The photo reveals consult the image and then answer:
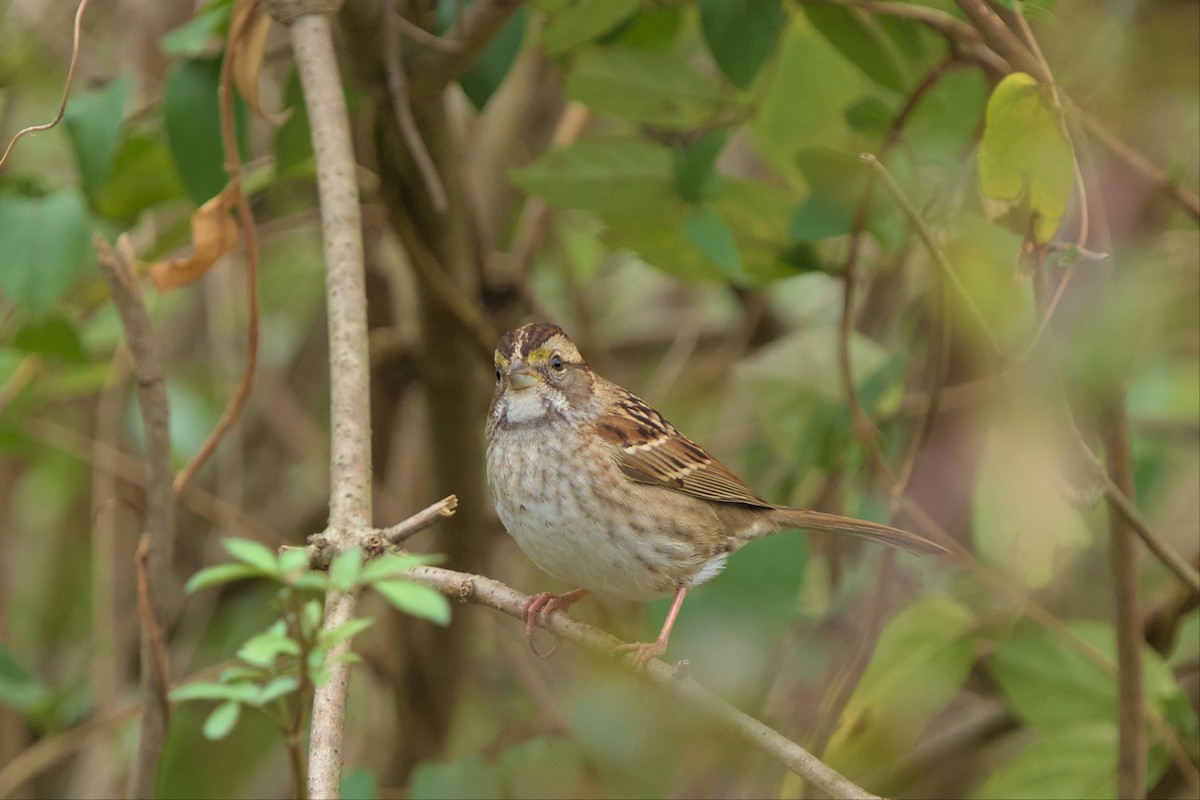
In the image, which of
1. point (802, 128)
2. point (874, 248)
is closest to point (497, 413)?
point (802, 128)

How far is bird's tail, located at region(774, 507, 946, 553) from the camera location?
111 inches

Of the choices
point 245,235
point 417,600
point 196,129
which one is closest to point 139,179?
point 196,129

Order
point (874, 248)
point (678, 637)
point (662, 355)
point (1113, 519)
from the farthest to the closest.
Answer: point (662, 355), point (874, 248), point (678, 637), point (1113, 519)

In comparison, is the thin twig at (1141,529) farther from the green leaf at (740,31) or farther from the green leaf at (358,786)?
the green leaf at (358,786)

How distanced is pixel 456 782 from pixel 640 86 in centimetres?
154

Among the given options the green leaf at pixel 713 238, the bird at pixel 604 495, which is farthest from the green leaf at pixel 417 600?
the green leaf at pixel 713 238

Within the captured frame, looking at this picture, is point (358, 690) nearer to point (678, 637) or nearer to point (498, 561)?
point (498, 561)

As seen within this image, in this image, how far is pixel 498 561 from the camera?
4414 mm

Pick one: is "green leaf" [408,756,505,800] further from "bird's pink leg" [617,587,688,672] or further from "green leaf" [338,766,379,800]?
"bird's pink leg" [617,587,688,672]

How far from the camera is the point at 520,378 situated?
2850 mm

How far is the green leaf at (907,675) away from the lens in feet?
9.47

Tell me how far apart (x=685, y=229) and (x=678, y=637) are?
2.87 ft

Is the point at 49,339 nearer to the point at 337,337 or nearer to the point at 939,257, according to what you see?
the point at 337,337

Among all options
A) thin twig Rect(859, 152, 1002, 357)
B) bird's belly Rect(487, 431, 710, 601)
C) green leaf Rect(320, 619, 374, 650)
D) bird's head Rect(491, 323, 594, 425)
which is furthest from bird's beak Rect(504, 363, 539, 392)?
green leaf Rect(320, 619, 374, 650)
